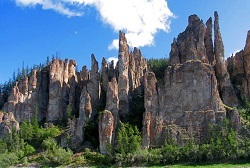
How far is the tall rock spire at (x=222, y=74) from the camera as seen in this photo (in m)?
78.8

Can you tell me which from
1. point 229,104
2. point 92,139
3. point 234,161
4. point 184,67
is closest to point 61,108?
point 92,139

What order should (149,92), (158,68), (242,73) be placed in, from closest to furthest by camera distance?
(149,92), (242,73), (158,68)

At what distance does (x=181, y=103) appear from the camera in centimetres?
7756

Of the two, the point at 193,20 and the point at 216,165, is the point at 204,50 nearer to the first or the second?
the point at 193,20

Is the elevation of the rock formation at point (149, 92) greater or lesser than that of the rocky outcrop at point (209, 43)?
lesser

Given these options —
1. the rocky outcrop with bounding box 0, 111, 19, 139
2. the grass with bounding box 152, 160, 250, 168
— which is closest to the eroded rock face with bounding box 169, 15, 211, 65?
the grass with bounding box 152, 160, 250, 168

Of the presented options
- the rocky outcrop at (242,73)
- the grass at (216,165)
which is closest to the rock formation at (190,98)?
the rocky outcrop at (242,73)

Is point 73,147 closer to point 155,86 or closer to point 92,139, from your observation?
point 92,139

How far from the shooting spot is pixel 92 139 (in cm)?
8025

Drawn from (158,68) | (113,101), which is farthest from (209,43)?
(113,101)

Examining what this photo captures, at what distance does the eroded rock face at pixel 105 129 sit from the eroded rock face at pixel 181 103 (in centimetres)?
751

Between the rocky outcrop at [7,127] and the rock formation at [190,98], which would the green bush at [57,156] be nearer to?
the rock formation at [190,98]

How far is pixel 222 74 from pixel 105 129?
98.6ft

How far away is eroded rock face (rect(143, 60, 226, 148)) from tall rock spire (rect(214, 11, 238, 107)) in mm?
4553
